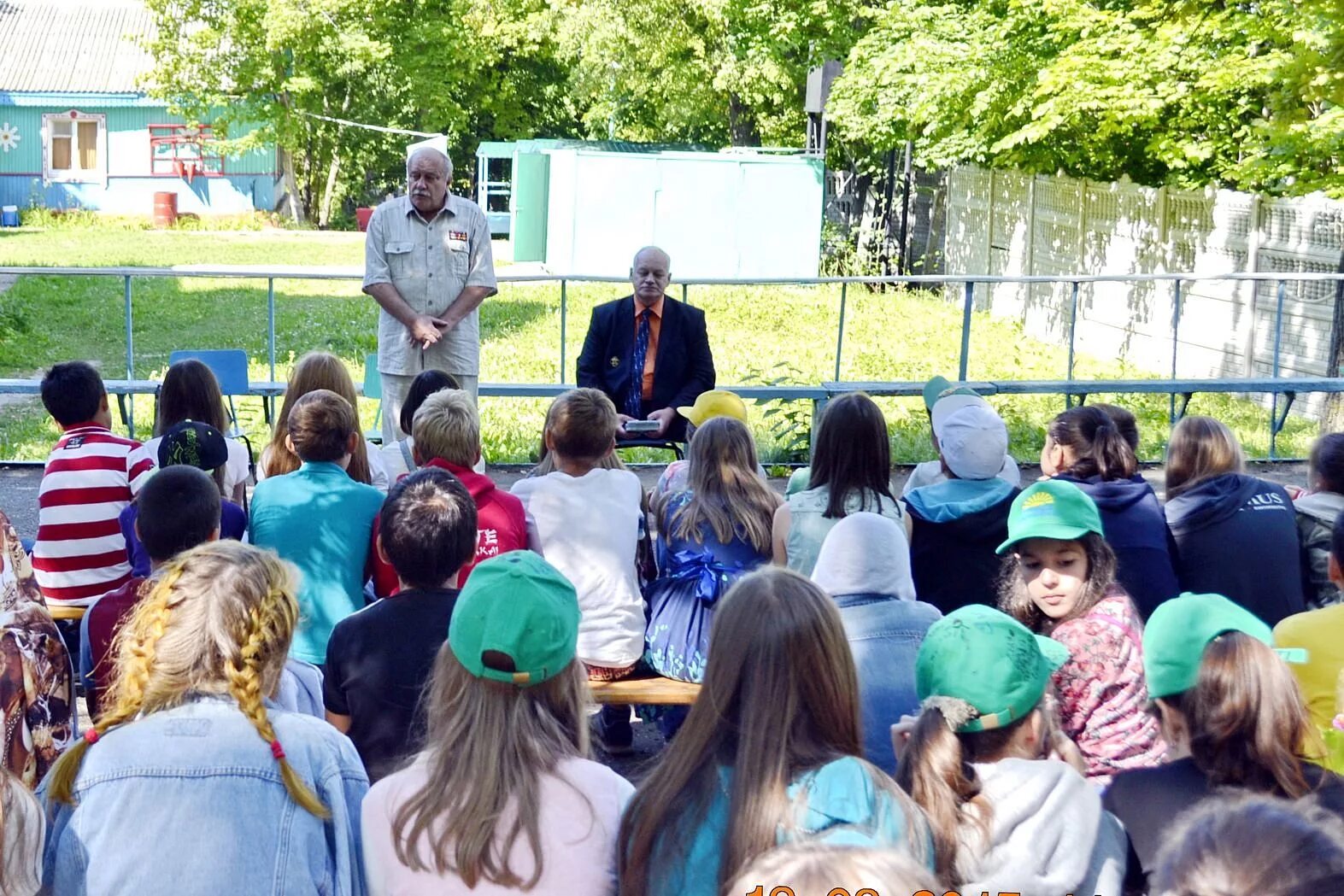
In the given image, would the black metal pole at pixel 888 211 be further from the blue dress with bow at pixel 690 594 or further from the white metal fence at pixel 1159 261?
the blue dress with bow at pixel 690 594

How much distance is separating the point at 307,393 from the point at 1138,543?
9.64ft

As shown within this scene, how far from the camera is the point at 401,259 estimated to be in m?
7.65

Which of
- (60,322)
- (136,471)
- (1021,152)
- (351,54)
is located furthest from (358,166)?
(136,471)

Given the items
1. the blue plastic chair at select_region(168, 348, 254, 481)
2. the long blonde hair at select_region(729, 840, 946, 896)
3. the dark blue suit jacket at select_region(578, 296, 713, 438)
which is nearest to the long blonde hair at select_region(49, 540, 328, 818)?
the long blonde hair at select_region(729, 840, 946, 896)

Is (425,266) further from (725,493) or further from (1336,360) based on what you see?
(1336,360)

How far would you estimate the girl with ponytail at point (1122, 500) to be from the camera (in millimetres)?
4844

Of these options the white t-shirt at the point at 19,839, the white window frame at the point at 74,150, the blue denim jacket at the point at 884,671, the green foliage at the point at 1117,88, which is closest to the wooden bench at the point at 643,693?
the blue denim jacket at the point at 884,671

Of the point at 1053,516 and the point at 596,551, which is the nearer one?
the point at 1053,516

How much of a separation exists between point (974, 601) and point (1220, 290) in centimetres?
1206

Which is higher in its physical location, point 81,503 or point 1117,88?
point 1117,88

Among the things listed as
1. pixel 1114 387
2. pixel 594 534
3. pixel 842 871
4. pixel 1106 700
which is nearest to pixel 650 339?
pixel 594 534

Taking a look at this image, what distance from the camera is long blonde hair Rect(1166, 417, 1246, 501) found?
500 centimetres

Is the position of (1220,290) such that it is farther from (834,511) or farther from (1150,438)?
(834,511)

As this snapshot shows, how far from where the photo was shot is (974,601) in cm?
484
